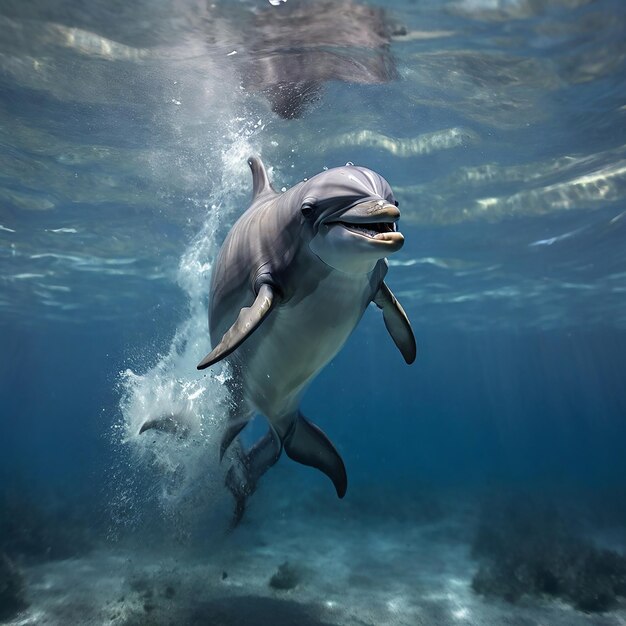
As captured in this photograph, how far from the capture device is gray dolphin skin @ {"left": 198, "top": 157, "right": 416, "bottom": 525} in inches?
144

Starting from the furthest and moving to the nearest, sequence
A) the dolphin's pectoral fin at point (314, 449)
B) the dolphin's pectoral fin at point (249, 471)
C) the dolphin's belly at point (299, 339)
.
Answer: the dolphin's pectoral fin at point (249, 471)
the dolphin's pectoral fin at point (314, 449)
the dolphin's belly at point (299, 339)

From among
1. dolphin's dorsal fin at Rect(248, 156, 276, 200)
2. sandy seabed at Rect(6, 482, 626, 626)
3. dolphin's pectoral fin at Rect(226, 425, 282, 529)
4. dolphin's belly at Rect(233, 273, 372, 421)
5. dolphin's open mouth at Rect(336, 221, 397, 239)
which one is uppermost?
dolphin's dorsal fin at Rect(248, 156, 276, 200)

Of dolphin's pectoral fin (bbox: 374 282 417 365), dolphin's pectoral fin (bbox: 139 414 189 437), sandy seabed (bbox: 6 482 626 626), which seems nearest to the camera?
dolphin's pectoral fin (bbox: 374 282 417 365)

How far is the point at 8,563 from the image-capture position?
12.6 meters

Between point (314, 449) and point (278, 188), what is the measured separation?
34.5ft

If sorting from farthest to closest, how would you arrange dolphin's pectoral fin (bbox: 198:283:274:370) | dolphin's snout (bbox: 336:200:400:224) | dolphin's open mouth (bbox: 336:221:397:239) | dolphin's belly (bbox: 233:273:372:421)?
dolphin's belly (bbox: 233:273:372:421) → dolphin's pectoral fin (bbox: 198:283:274:370) → dolphin's open mouth (bbox: 336:221:397:239) → dolphin's snout (bbox: 336:200:400:224)

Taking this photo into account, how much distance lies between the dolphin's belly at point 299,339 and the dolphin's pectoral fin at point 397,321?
0.43 metres

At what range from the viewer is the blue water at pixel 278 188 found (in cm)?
896

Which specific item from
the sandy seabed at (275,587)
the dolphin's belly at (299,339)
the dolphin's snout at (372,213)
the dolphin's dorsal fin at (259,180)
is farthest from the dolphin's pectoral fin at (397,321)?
the sandy seabed at (275,587)

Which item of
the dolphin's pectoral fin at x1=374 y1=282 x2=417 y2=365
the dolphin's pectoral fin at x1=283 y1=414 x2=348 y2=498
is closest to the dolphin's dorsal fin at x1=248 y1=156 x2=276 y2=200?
the dolphin's pectoral fin at x1=374 y1=282 x2=417 y2=365

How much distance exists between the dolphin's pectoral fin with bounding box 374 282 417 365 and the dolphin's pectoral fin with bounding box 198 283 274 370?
133cm

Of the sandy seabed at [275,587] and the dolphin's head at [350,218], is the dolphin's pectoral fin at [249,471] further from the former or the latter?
the dolphin's head at [350,218]

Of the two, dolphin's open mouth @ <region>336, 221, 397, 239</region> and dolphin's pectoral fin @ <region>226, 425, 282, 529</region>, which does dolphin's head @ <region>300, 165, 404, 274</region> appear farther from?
dolphin's pectoral fin @ <region>226, 425, 282, 529</region>

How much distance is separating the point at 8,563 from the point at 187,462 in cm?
678
